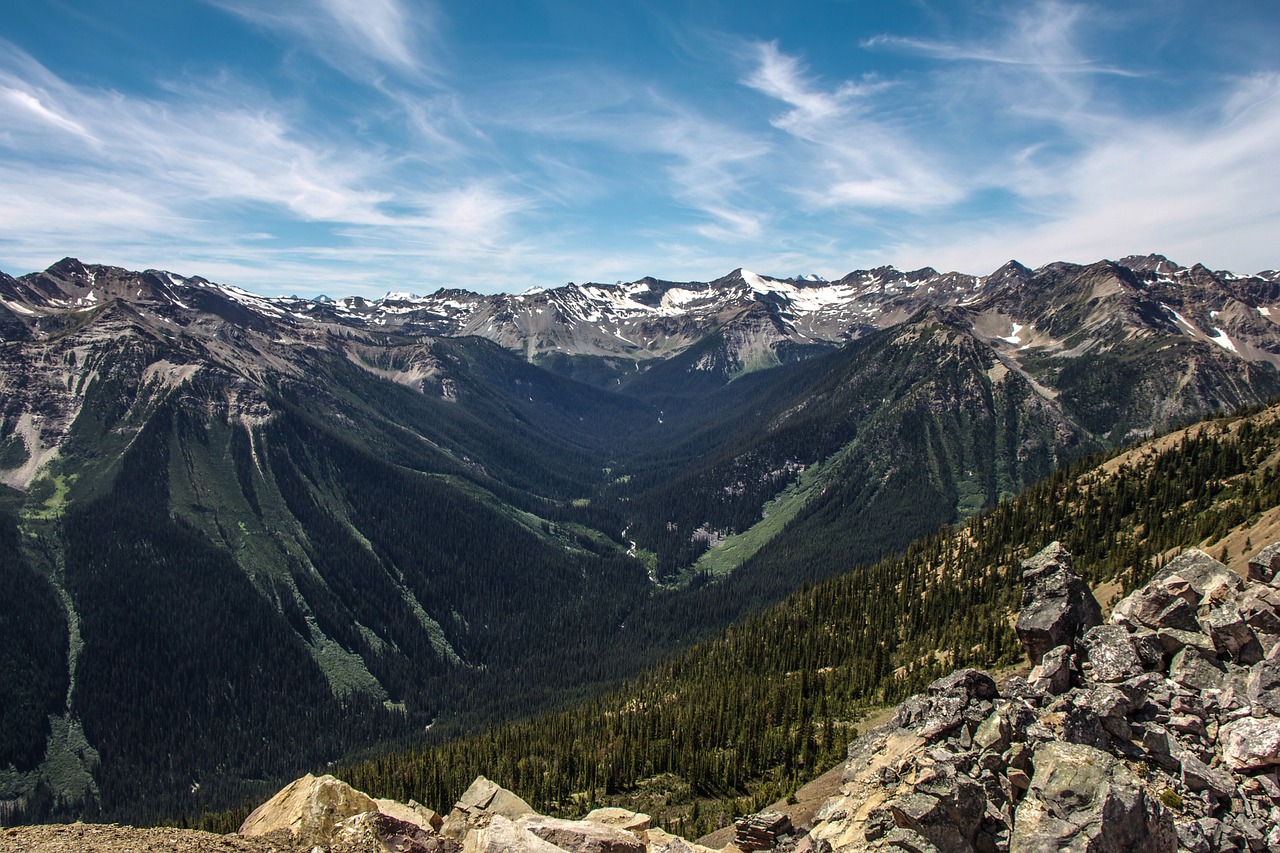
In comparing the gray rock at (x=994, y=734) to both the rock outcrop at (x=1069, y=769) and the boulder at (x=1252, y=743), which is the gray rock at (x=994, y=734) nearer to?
the rock outcrop at (x=1069, y=769)

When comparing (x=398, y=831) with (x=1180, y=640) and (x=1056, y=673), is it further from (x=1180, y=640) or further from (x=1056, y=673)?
(x=1180, y=640)

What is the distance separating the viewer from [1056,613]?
49.0 m

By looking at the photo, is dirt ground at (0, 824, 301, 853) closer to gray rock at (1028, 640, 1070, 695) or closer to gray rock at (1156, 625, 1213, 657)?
gray rock at (1028, 640, 1070, 695)

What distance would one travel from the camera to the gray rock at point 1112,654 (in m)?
36.7

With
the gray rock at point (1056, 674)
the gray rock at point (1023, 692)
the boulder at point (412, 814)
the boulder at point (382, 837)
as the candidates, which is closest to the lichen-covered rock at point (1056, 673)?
the gray rock at point (1056, 674)

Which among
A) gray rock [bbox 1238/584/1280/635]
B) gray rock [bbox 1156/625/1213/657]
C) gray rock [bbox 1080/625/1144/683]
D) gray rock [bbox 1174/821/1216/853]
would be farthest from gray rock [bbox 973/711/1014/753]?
gray rock [bbox 1238/584/1280/635]

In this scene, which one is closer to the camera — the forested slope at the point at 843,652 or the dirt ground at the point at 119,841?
the dirt ground at the point at 119,841

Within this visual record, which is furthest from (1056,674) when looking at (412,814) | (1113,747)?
(412,814)

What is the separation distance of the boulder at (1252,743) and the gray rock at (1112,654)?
541 cm

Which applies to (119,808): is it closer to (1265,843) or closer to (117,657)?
(117,657)

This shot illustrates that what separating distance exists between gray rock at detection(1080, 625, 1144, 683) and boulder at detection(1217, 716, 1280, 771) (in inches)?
213

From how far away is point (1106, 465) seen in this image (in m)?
122

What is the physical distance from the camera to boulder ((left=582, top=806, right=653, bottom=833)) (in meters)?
42.4

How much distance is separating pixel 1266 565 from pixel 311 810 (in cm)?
5459
